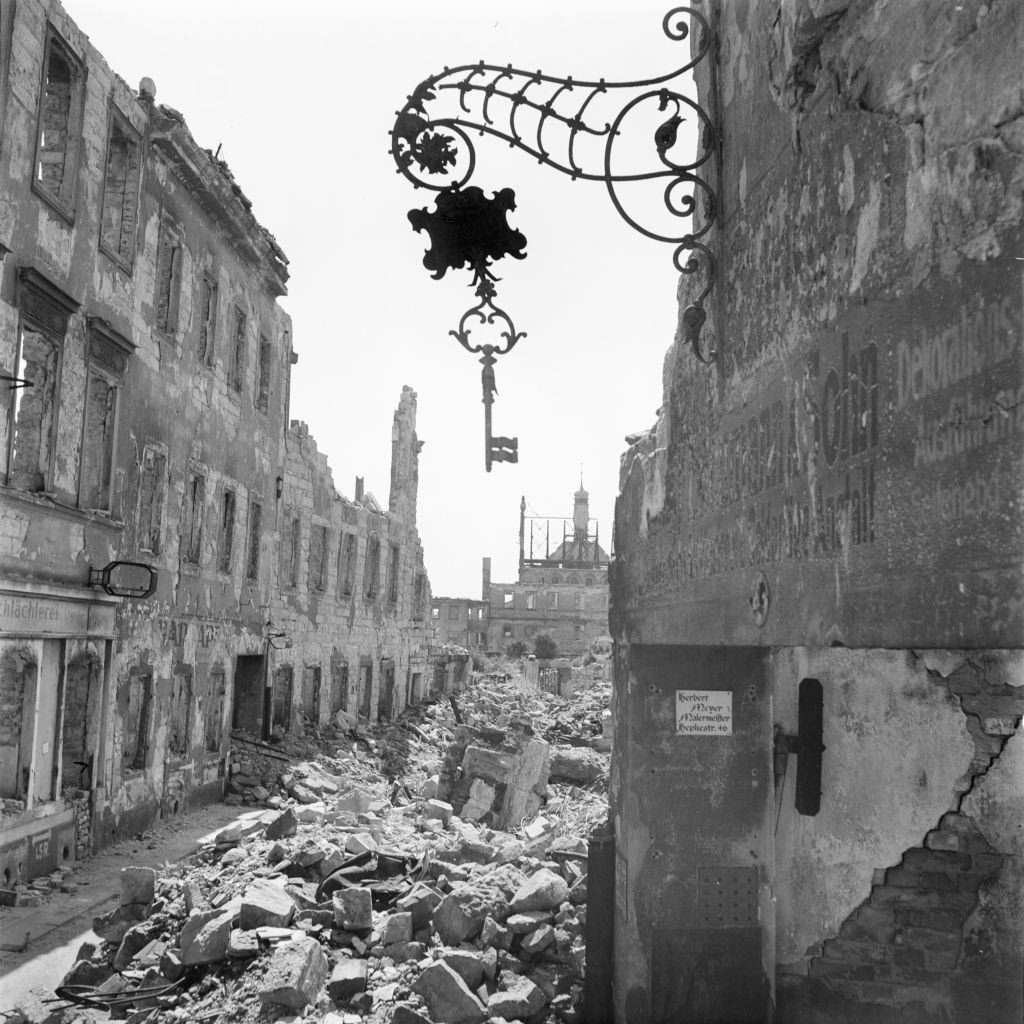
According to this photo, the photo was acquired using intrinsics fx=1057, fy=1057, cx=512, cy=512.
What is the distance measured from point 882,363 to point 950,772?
4497 mm

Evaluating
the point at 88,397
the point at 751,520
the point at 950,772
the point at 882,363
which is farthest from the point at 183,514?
the point at 882,363

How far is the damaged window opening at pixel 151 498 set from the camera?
555 inches

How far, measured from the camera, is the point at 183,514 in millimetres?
15500

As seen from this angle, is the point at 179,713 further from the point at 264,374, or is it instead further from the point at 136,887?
the point at 136,887

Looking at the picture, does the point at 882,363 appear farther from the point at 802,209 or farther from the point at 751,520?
the point at 751,520

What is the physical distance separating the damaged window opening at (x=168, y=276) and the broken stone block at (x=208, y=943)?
9.59m

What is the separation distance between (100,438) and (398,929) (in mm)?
8043

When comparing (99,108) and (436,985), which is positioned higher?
(99,108)

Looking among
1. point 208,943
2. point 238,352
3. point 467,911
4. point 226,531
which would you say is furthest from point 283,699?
point 467,911

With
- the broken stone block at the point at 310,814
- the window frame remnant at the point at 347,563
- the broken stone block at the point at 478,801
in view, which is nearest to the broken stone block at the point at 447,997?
the broken stone block at the point at 310,814

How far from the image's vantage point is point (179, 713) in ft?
50.9

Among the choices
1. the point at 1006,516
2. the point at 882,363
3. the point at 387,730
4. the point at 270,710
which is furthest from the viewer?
the point at 387,730

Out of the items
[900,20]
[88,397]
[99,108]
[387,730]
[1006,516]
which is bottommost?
[387,730]

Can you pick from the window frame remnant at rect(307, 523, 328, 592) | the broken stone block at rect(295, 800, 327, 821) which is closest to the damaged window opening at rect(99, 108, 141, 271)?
the broken stone block at rect(295, 800, 327, 821)
